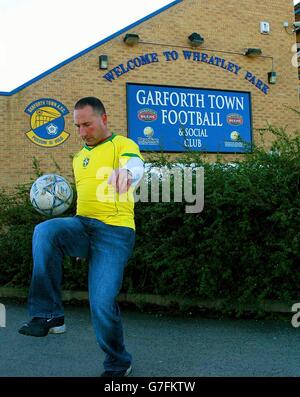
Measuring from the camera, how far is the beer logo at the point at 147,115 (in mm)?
14922

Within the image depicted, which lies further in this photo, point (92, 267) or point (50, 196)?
point (50, 196)

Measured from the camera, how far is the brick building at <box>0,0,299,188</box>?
13914 mm

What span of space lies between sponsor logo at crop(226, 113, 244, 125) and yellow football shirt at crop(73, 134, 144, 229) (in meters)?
12.6

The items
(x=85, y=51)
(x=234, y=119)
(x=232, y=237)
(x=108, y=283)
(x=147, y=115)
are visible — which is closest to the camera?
(x=108, y=283)

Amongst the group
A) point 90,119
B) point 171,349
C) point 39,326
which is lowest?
point 171,349

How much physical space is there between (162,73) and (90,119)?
1218cm

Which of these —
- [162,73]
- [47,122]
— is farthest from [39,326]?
[162,73]

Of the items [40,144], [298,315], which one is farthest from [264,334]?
[40,144]

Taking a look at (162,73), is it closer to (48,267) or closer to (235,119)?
(235,119)

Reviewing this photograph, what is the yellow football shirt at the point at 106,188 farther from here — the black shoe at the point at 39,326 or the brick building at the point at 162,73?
the brick building at the point at 162,73

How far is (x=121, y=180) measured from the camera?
10.8 feet

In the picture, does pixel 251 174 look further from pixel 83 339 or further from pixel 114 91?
pixel 114 91

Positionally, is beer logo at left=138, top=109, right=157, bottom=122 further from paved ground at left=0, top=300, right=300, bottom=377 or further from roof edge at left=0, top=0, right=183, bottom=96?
paved ground at left=0, top=300, right=300, bottom=377

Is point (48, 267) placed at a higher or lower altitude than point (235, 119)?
lower
